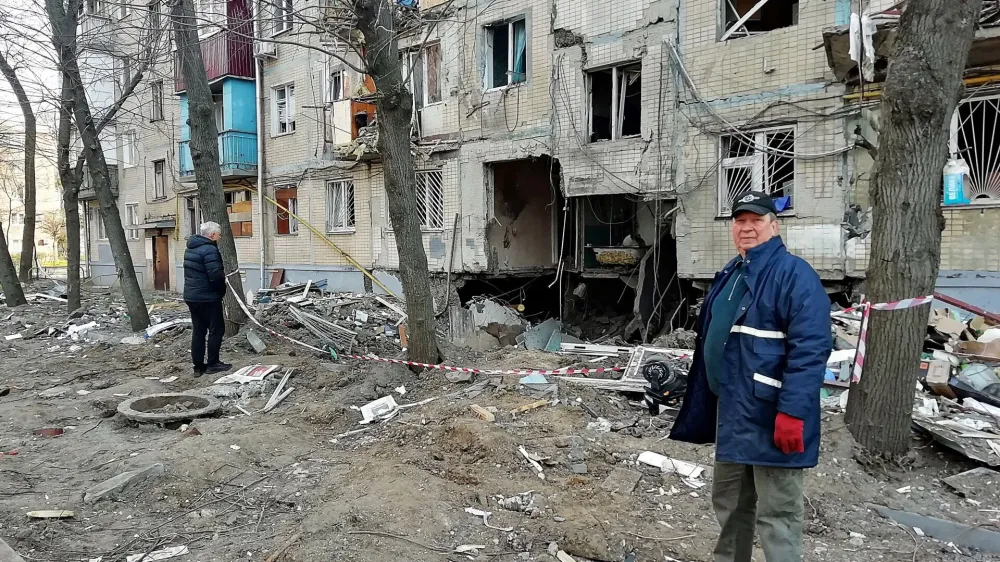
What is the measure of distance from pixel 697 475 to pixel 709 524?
66 centimetres

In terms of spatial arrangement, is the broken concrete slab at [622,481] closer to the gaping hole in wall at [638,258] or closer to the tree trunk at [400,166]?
the tree trunk at [400,166]

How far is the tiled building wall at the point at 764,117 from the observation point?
30.8 ft

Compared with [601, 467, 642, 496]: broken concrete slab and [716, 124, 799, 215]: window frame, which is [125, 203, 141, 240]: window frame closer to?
[716, 124, 799, 215]: window frame

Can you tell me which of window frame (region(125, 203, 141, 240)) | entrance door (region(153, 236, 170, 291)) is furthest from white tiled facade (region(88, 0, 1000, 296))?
window frame (region(125, 203, 141, 240))

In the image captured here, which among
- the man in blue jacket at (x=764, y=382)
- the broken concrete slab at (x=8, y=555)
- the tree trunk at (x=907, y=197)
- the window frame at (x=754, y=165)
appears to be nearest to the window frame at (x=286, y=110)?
the window frame at (x=754, y=165)

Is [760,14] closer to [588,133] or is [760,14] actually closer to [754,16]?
[754,16]

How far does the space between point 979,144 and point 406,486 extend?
8835mm

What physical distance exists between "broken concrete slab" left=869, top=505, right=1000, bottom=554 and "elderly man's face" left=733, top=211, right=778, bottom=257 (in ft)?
7.62

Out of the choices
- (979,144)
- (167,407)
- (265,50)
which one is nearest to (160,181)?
(265,50)

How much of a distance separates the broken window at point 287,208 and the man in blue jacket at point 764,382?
16110 mm

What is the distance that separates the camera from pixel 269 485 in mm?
4828

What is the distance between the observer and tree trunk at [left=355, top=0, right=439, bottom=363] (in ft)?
22.6

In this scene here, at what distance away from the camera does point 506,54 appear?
13.6 metres

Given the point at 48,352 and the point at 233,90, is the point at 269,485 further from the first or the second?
the point at 233,90
